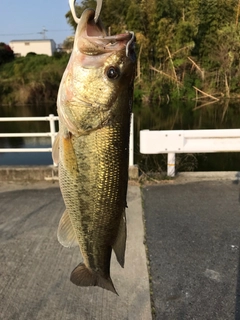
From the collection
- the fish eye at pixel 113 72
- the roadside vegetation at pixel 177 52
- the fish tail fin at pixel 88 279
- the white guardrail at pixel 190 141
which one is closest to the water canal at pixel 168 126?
the white guardrail at pixel 190 141

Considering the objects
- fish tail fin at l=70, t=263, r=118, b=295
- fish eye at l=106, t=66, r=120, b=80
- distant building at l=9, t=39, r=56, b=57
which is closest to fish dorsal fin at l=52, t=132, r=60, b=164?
fish eye at l=106, t=66, r=120, b=80

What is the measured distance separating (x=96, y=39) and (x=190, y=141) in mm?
4502

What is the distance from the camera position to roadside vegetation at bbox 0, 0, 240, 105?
26.2m

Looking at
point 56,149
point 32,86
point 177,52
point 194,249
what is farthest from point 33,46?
point 56,149

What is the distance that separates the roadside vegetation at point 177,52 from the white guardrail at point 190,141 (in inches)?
812

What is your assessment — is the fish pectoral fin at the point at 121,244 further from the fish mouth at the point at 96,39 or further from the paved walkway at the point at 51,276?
the paved walkway at the point at 51,276

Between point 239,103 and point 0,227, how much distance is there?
23429mm

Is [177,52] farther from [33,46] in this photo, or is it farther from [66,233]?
[33,46]

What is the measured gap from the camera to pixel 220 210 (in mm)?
4707

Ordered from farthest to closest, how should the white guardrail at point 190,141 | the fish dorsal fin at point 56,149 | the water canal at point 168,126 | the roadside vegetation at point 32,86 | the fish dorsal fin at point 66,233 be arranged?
the roadside vegetation at point 32,86, the water canal at point 168,126, the white guardrail at point 190,141, the fish dorsal fin at point 66,233, the fish dorsal fin at point 56,149

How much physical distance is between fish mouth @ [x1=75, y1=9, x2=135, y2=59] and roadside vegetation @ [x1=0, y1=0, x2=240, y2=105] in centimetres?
2482

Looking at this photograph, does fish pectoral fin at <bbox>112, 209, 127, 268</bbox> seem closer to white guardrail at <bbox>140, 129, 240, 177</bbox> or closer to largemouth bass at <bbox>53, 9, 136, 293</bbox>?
largemouth bass at <bbox>53, 9, 136, 293</bbox>

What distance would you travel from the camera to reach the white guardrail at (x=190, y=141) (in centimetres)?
571

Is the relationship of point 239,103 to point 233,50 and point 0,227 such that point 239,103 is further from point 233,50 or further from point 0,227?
point 0,227
